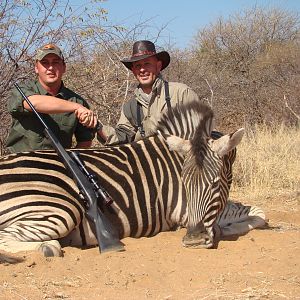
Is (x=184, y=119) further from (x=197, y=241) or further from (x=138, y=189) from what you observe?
(x=197, y=241)

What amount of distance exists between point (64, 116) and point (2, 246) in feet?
4.92

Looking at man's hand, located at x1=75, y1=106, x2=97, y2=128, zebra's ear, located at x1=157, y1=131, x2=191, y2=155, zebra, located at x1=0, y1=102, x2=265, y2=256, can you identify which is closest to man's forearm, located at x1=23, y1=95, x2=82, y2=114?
man's hand, located at x1=75, y1=106, x2=97, y2=128

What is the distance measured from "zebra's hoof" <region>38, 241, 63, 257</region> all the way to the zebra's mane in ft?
4.29

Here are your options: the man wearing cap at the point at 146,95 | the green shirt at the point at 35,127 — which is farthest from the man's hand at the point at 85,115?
the man wearing cap at the point at 146,95

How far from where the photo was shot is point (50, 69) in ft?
14.5

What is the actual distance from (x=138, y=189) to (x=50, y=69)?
1295 mm

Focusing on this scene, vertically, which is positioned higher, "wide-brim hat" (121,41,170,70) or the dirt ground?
"wide-brim hat" (121,41,170,70)

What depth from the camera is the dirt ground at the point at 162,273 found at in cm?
261

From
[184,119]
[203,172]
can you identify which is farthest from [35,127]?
[203,172]

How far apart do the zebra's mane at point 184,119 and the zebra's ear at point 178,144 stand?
0.17 meters

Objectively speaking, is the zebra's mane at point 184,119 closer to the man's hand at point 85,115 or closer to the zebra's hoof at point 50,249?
the man's hand at point 85,115

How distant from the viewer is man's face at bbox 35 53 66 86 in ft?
14.5

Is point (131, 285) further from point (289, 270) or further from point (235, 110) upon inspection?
point (235, 110)

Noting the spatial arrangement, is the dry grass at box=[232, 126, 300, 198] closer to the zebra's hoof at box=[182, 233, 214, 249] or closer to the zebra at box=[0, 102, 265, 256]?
the zebra at box=[0, 102, 265, 256]
